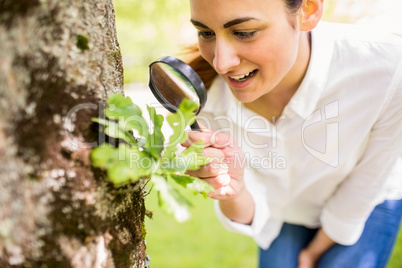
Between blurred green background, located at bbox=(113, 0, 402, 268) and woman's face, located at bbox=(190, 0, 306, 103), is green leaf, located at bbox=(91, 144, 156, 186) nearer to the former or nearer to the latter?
woman's face, located at bbox=(190, 0, 306, 103)

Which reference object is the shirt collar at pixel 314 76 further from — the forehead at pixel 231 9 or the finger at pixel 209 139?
the finger at pixel 209 139

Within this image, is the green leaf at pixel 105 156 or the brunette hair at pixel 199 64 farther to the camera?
the brunette hair at pixel 199 64

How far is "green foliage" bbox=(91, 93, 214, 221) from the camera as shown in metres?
0.92

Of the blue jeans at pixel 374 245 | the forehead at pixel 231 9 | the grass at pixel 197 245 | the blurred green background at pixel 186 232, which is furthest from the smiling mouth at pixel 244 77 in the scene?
the grass at pixel 197 245

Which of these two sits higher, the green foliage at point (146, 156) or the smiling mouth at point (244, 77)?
the green foliage at point (146, 156)

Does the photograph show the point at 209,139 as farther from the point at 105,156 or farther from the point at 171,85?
the point at 105,156

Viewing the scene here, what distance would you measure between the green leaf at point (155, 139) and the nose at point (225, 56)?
663 millimetres

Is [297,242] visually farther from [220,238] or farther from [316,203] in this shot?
[220,238]

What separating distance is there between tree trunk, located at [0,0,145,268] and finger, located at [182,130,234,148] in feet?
1.53

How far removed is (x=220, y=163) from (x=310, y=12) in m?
0.86

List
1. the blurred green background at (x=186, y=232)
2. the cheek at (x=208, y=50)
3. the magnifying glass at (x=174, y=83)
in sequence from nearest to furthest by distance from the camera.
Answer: the magnifying glass at (x=174, y=83)
the cheek at (x=208, y=50)
the blurred green background at (x=186, y=232)

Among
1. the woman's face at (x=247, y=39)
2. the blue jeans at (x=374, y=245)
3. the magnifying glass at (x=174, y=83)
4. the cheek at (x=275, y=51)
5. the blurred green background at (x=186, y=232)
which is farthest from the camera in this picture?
the blurred green background at (x=186, y=232)

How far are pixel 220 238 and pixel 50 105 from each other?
11.6ft

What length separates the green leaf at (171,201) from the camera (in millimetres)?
938
